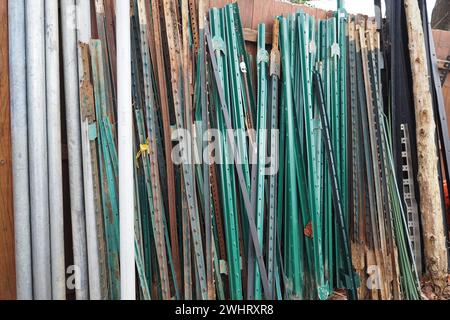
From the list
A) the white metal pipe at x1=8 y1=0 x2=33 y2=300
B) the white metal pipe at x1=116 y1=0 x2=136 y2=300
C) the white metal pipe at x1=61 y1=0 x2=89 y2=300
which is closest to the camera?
the white metal pipe at x1=116 y1=0 x2=136 y2=300

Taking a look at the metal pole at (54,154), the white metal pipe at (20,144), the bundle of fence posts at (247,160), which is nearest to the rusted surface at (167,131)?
the bundle of fence posts at (247,160)

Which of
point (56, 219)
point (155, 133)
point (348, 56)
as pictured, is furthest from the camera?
point (348, 56)

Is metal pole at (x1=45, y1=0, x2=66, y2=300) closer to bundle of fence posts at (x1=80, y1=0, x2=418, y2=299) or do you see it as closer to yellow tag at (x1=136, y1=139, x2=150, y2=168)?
bundle of fence posts at (x1=80, y1=0, x2=418, y2=299)

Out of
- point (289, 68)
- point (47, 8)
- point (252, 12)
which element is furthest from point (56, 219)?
point (252, 12)

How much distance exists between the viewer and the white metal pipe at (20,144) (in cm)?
160

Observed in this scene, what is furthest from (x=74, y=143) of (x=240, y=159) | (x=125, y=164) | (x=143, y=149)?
(x=240, y=159)

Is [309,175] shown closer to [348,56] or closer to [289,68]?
[289,68]

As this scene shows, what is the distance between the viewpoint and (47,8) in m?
1.66

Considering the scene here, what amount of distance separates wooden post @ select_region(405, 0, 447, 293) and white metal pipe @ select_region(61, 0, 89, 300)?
226 centimetres

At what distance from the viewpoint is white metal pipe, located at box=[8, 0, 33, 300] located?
160 centimetres

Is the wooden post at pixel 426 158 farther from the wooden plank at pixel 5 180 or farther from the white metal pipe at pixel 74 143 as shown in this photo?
the wooden plank at pixel 5 180

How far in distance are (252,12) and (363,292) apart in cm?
209

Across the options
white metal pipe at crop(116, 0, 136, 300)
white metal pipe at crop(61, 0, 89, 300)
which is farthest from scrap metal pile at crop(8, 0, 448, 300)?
white metal pipe at crop(116, 0, 136, 300)

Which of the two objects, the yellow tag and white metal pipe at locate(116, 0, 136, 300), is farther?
the yellow tag
